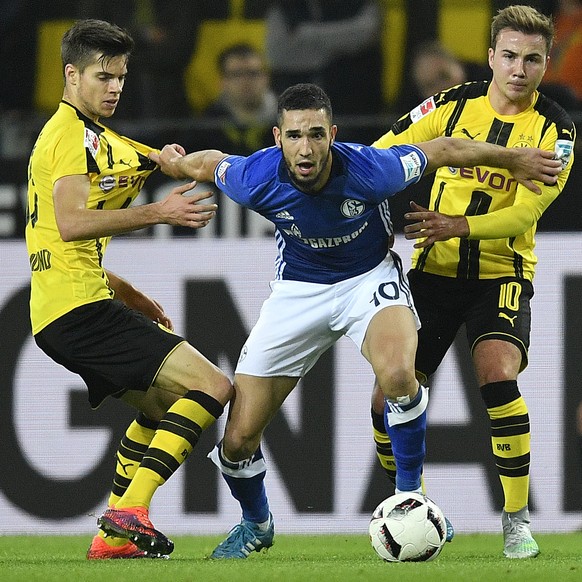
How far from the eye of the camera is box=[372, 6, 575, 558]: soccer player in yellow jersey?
5.55 metres

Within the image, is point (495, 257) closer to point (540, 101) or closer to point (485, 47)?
point (540, 101)

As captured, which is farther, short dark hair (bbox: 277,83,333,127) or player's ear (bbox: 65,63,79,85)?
player's ear (bbox: 65,63,79,85)

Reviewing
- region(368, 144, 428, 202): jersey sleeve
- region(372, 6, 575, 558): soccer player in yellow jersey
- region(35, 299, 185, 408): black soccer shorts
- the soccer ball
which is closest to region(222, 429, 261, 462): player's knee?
region(35, 299, 185, 408): black soccer shorts

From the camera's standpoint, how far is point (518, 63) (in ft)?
18.6

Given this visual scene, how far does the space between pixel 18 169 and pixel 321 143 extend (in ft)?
10.1

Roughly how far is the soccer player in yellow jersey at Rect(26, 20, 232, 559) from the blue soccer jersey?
0.90 ft

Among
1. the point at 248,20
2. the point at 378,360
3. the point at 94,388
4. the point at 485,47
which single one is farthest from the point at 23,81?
the point at 378,360

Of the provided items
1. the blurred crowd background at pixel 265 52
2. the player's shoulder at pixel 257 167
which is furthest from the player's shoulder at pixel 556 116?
the blurred crowd background at pixel 265 52

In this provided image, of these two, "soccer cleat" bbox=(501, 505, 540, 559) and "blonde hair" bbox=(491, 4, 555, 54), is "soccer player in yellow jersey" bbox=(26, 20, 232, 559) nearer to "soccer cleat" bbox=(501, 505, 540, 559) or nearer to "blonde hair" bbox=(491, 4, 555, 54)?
"soccer cleat" bbox=(501, 505, 540, 559)

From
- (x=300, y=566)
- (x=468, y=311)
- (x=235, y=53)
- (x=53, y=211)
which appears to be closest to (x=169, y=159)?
(x=53, y=211)

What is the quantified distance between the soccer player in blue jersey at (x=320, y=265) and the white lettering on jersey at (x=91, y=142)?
1.18 feet

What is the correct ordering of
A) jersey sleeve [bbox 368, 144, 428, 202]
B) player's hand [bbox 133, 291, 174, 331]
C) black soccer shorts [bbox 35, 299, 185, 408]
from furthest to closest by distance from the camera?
player's hand [bbox 133, 291, 174, 331] < black soccer shorts [bbox 35, 299, 185, 408] < jersey sleeve [bbox 368, 144, 428, 202]

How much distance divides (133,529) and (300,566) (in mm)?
683

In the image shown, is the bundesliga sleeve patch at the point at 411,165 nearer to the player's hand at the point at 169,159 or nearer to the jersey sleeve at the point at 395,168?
the jersey sleeve at the point at 395,168
